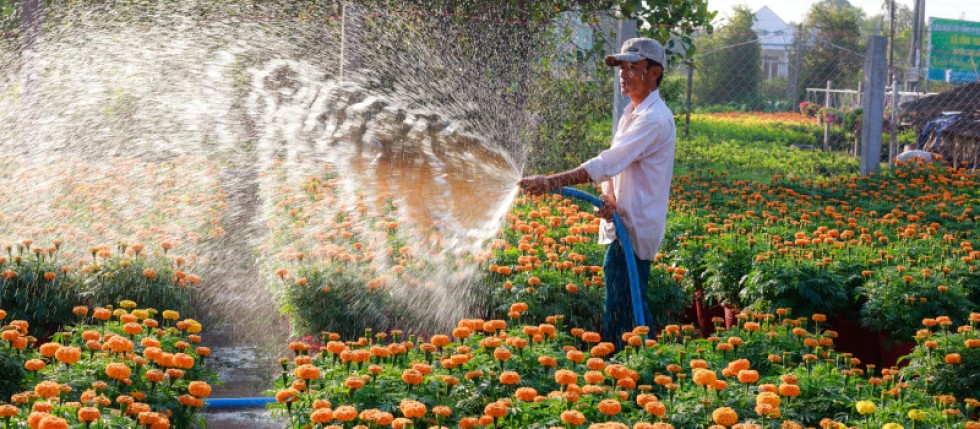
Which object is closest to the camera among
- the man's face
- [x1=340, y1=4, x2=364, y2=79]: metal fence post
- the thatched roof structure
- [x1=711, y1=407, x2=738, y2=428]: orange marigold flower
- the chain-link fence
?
[x1=711, y1=407, x2=738, y2=428]: orange marigold flower

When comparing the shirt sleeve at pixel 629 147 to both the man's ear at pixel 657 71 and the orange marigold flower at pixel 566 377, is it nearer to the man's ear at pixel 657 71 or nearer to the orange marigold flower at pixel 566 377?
the man's ear at pixel 657 71

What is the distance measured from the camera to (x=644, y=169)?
3973 millimetres

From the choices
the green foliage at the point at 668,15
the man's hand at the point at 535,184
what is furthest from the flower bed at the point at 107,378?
the green foliage at the point at 668,15

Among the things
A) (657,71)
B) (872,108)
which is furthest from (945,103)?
(657,71)

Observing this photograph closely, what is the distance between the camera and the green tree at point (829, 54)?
24.4 meters

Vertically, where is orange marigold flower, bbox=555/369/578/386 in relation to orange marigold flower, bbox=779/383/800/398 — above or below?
above

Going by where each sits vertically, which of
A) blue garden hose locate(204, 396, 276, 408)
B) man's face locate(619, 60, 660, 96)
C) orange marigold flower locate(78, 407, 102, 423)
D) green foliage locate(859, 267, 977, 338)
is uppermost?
man's face locate(619, 60, 660, 96)

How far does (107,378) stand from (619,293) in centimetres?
195

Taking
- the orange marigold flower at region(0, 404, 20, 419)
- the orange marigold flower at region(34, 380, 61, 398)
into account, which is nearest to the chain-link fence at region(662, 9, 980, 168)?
the orange marigold flower at region(34, 380, 61, 398)

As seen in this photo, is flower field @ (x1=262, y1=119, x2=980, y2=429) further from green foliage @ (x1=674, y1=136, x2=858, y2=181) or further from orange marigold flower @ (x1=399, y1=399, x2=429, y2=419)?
green foliage @ (x1=674, y1=136, x2=858, y2=181)

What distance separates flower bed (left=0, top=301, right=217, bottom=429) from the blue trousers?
1564 mm

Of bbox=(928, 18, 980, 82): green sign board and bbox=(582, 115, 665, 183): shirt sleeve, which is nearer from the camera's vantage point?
bbox=(582, 115, 665, 183): shirt sleeve

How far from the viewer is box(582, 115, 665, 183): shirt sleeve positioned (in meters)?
3.82

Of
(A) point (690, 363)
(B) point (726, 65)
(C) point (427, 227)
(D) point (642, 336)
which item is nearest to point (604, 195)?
(D) point (642, 336)
